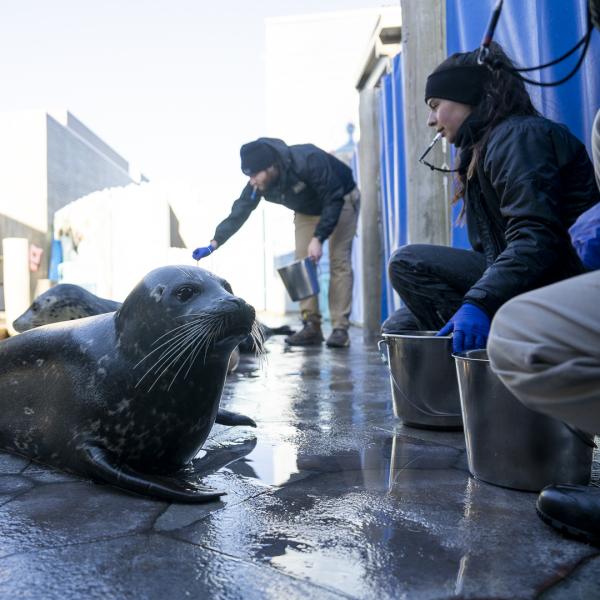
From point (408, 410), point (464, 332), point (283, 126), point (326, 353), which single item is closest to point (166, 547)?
point (464, 332)

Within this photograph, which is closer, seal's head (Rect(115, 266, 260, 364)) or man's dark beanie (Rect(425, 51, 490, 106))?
seal's head (Rect(115, 266, 260, 364))

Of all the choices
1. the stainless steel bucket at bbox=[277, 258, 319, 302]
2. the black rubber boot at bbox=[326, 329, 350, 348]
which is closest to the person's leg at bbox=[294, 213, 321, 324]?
the stainless steel bucket at bbox=[277, 258, 319, 302]

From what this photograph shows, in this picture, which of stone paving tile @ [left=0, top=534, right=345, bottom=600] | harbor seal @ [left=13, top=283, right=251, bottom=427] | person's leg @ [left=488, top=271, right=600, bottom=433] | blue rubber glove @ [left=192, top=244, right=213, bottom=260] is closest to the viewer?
person's leg @ [left=488, top=271, right=600, bottom=433]

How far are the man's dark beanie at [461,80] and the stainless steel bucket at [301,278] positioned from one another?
3.10 m

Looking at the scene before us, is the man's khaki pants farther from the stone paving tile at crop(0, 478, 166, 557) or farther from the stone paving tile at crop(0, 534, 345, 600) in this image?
the stone paving tile at crop(0, 534, 345, 600)

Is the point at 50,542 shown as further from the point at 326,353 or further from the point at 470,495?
the point at 326,353

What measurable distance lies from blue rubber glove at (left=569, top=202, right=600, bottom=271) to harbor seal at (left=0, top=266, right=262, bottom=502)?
886 millimetres

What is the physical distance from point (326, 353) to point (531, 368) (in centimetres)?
410

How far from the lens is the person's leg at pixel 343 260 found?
570cm

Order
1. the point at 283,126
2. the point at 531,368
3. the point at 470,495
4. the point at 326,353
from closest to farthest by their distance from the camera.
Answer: the point at 531,368 → the point at 470,495 → the point at 326,353 → the point at 283,126

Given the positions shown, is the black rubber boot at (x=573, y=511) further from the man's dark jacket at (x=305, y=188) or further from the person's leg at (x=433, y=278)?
the man's dark jacket at (x=305, y=188)

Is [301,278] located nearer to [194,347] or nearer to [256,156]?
[256,156]

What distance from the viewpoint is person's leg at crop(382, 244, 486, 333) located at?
260cm

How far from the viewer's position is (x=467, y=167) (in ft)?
7.41
